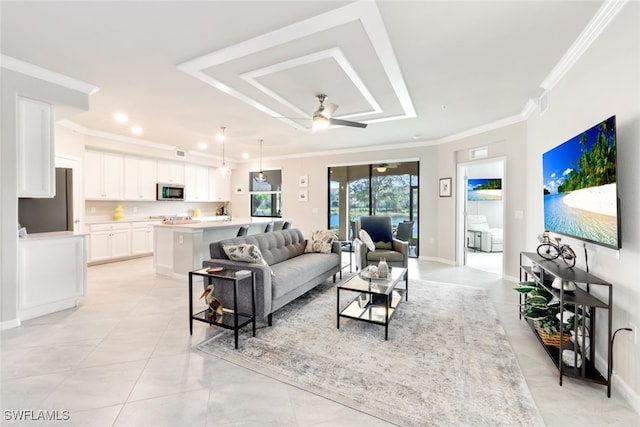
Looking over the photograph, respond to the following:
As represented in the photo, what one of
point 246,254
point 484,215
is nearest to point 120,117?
point 246,254

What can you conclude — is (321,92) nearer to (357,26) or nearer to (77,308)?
(357,26)

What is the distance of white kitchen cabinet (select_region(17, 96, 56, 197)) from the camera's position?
9.52 feet

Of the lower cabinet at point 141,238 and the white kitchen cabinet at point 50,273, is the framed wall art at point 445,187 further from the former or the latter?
the lower cabinet at point 141,238

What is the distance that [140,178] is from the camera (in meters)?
6.35

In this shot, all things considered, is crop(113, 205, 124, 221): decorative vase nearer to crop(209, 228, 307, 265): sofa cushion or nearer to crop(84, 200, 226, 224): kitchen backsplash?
crop(84, 200, 226, 224): kitchen backsplash

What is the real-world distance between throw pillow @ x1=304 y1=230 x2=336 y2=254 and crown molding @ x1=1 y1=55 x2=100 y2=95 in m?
3.40

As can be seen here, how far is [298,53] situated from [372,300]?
271 centimetres

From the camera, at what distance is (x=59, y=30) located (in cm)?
227

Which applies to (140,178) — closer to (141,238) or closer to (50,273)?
(141,238)

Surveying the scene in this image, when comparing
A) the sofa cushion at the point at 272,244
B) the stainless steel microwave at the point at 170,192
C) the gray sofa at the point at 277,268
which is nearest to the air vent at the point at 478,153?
the gray sofa at the point at 277,268

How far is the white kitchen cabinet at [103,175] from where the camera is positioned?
5484 millimetres

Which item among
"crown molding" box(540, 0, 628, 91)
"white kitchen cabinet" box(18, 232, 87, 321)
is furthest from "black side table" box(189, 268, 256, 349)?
"crown molding" box(540, 0, 628, 91)

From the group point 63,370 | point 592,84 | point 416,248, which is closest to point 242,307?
point 63,370

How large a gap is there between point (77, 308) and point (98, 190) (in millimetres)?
3257
